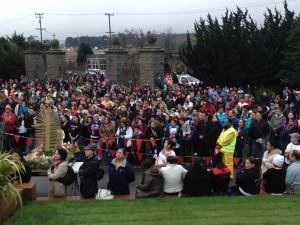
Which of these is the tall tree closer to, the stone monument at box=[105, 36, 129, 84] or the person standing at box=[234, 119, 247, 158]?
the stone monument at box=[105, 36, 129, 84]

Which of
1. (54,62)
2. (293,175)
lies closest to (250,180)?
(293,175)

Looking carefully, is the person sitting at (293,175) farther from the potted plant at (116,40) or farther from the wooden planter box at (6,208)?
the potted plant at (116,40)

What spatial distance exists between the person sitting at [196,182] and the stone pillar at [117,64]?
68.8 feet

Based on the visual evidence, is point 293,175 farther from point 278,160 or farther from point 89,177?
point 89,177

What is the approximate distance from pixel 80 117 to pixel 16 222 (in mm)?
8802

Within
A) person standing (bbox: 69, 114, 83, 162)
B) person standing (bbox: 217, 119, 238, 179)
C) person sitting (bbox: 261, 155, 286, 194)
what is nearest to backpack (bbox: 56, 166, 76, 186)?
person sitting (bbox: 261, 155, 286, 194)

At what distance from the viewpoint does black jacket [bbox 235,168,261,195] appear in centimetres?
946

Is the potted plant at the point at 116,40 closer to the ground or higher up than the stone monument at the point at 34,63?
higher up

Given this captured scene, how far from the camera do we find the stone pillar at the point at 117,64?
2991 centimetres

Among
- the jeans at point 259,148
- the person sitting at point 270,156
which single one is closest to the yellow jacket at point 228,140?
the person sitting at point 270,156

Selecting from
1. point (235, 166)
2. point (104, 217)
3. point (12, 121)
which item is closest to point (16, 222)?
point (104, 217)

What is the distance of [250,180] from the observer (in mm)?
9555

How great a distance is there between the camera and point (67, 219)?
304 inches

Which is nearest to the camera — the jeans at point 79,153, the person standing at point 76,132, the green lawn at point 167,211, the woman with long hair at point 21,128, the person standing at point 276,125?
the green lawn at point 167,211
